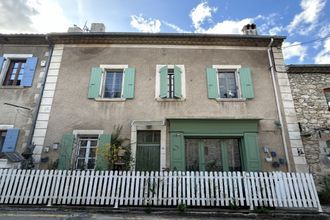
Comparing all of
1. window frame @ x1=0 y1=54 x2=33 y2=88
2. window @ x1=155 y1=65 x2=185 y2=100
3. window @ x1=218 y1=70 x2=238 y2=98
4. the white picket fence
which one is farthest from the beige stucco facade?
window frame @ x1=0 y1=54 x2=33 y2=88

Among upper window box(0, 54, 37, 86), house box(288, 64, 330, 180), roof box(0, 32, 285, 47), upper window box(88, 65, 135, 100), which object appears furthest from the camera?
roof box(0, 32, 285, 47)

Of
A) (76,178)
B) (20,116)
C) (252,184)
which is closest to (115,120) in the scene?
(76,178)

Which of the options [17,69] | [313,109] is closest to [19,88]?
[17,69]

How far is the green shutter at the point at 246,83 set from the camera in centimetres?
764

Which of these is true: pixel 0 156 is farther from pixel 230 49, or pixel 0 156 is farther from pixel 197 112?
pixel 230 49

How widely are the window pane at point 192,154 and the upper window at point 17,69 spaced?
6.71 m

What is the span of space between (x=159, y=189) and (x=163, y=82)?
409 centimetres

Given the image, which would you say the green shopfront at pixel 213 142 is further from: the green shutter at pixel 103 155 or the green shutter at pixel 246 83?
the green shutter at pixel 103 155

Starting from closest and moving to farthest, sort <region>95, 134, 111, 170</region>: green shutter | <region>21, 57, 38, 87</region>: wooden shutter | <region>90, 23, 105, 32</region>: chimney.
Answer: <region>95, 134, 111, 170</region>: green shutter < <region>21, 57, 38, 87</region>: wooden shutter < <region>90, 23, 105, 32</region>: chimney

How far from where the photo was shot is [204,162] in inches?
278

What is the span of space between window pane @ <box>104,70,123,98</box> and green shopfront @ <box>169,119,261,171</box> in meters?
2.63

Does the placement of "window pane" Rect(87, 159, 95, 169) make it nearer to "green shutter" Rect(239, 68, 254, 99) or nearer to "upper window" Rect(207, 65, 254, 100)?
"upper window" Rect(207, 65, 254, 100)

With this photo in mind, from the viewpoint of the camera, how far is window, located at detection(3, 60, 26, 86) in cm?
812

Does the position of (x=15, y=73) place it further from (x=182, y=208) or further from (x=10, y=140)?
(x=182, y=208)
